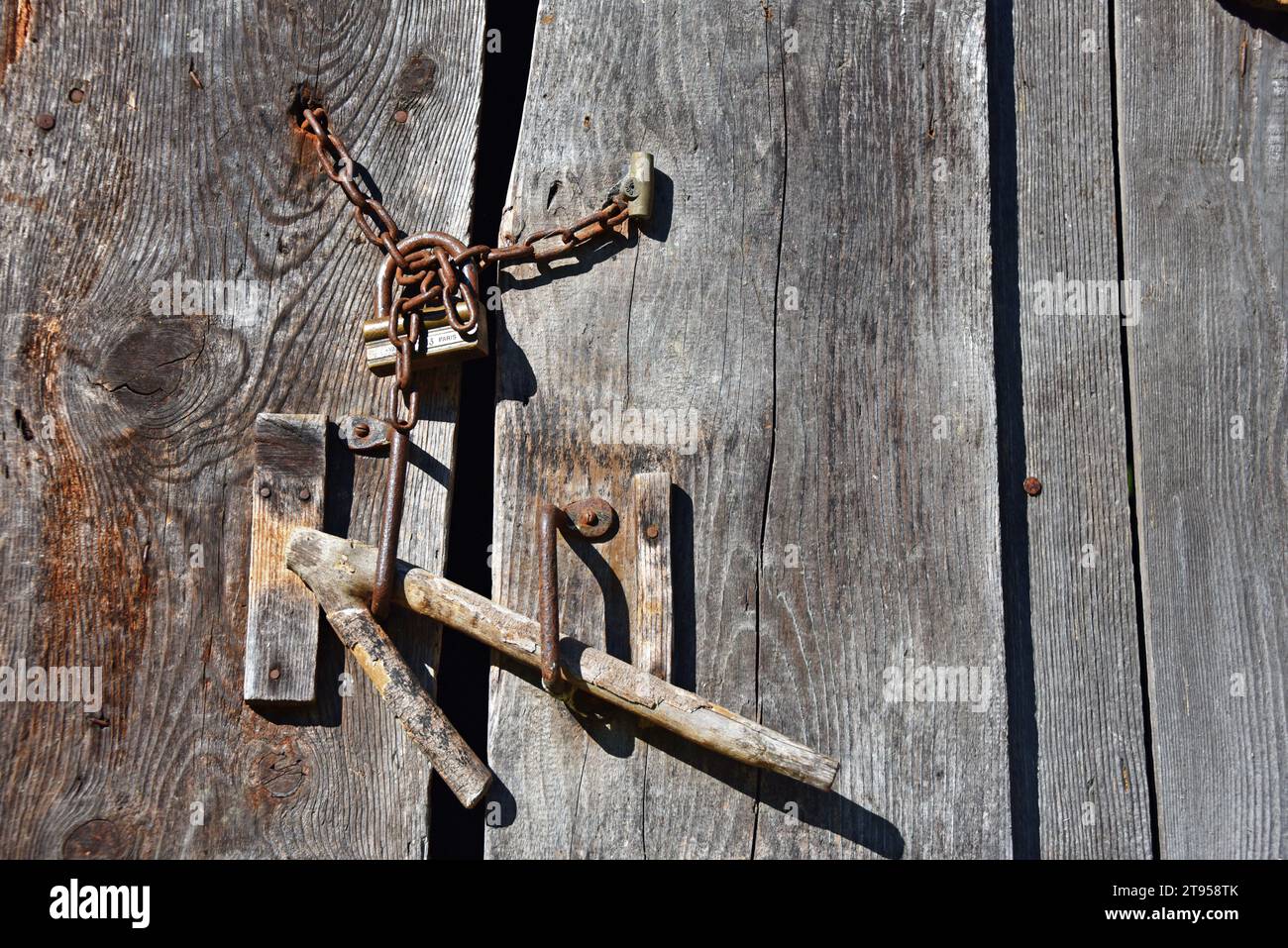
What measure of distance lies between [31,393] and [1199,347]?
204cm

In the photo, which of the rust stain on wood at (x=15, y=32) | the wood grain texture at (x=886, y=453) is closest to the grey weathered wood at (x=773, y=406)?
the wood grain texture at (x=886, y=453)

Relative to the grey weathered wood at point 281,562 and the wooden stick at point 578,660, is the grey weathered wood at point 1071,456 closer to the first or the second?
the wooden stick at point 578,660

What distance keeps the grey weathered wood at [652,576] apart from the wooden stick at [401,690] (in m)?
0.31

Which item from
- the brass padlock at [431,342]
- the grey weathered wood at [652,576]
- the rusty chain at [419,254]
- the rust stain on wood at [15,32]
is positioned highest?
the rust stain on wood at [15,32]

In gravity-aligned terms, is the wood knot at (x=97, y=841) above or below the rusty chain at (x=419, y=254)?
below

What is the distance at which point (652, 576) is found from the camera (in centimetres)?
153

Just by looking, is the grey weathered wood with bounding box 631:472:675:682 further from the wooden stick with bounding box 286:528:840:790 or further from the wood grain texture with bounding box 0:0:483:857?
the wood grain texture with bounding box 0:0:483:857

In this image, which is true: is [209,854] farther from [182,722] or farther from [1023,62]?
[1023,62]

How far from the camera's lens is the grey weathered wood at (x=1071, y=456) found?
5.19 ft

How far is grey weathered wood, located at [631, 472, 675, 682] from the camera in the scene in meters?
1.52

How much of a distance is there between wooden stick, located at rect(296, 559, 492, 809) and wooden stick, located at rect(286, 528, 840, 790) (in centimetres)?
1

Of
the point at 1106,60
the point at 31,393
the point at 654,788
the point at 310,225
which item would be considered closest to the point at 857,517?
the point at 654,788

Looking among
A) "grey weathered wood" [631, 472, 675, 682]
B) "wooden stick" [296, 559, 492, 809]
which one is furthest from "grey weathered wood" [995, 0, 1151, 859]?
"wooden stick" [296, 559, 492, 809]

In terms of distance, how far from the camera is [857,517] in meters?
1.58
